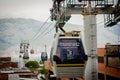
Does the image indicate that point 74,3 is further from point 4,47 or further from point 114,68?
point 4,47

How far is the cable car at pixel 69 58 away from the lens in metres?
9.78

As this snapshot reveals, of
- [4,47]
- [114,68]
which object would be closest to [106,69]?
[114,68]

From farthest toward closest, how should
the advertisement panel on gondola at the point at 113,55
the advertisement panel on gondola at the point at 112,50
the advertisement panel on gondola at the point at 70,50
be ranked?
the advertisement panel on gondola at the point at 113,55
the advertisement panel on gondola at the point at 112,50
the advertisement panel on gondola at the point at 70,50

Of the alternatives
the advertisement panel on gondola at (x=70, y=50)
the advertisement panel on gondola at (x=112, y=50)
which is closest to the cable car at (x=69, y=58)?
the advertisement panel on gondola at (x=70, y=50)

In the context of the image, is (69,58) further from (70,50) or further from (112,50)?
(112,50)

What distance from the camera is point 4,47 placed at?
639 ft

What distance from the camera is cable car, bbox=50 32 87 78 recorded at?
32.1ft

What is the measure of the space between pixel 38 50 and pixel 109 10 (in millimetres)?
182712

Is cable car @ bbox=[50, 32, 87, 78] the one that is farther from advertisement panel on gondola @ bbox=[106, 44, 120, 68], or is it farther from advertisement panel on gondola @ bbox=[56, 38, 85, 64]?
advertisement panel on gondola @ bbox=[106, 44, 120, 68]

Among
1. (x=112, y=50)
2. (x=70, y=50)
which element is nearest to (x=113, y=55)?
(x=112, y=50)

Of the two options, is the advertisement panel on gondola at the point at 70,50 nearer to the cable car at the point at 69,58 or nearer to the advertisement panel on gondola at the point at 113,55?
the cable car at the point at 69,58

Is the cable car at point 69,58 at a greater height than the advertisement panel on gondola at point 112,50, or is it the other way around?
the cable car at point 69,58

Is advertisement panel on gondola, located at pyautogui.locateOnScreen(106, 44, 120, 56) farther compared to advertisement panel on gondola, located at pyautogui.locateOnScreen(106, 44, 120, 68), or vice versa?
advertisement panel on gondola, located at pyautogui.locateOnScreen(106, 44, 120, 68)

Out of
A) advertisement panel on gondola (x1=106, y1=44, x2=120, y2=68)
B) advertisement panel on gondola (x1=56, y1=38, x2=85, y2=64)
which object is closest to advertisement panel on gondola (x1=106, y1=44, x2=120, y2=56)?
advertisement panel on gondola (x1=106, y1=44, x2=120, y2=68)
